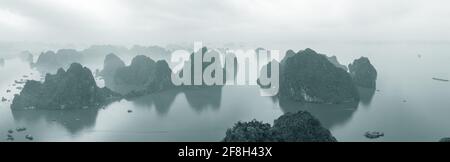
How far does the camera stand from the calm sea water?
52906 mm

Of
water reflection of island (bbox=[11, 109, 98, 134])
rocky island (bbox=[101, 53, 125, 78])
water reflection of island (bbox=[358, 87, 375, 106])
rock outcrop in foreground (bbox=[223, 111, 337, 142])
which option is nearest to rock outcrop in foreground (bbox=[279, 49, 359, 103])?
water reflection of island (bbox=[358, 87, 375, 106])

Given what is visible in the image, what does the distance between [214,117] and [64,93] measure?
1110 inches

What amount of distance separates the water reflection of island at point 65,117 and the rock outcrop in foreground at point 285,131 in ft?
91.9

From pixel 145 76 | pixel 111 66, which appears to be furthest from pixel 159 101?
pixel 111 66

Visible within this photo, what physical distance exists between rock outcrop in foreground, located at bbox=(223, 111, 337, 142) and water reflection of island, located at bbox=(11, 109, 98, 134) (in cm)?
2800

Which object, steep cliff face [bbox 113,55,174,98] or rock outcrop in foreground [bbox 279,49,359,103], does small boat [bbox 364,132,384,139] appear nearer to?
rock outcrop in foreground [bbox 279,49,359,103]

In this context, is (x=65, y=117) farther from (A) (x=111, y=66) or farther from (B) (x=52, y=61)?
(B) (x=52, y=61)

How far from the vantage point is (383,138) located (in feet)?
163

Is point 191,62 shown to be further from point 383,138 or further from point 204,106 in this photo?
point 383,138

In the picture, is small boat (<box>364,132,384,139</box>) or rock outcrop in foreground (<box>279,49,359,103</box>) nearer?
small boat (<box>364,132,384,139</box>)

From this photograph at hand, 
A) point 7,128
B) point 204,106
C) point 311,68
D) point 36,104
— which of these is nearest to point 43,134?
point 7,128

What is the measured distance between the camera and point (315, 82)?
7856cm

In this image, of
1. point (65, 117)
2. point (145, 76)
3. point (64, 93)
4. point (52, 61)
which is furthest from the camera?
point (52, 61)

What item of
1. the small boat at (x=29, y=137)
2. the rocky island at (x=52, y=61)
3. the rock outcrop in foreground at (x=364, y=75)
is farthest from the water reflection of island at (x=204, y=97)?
the rocky island at (x=52, y=61)
